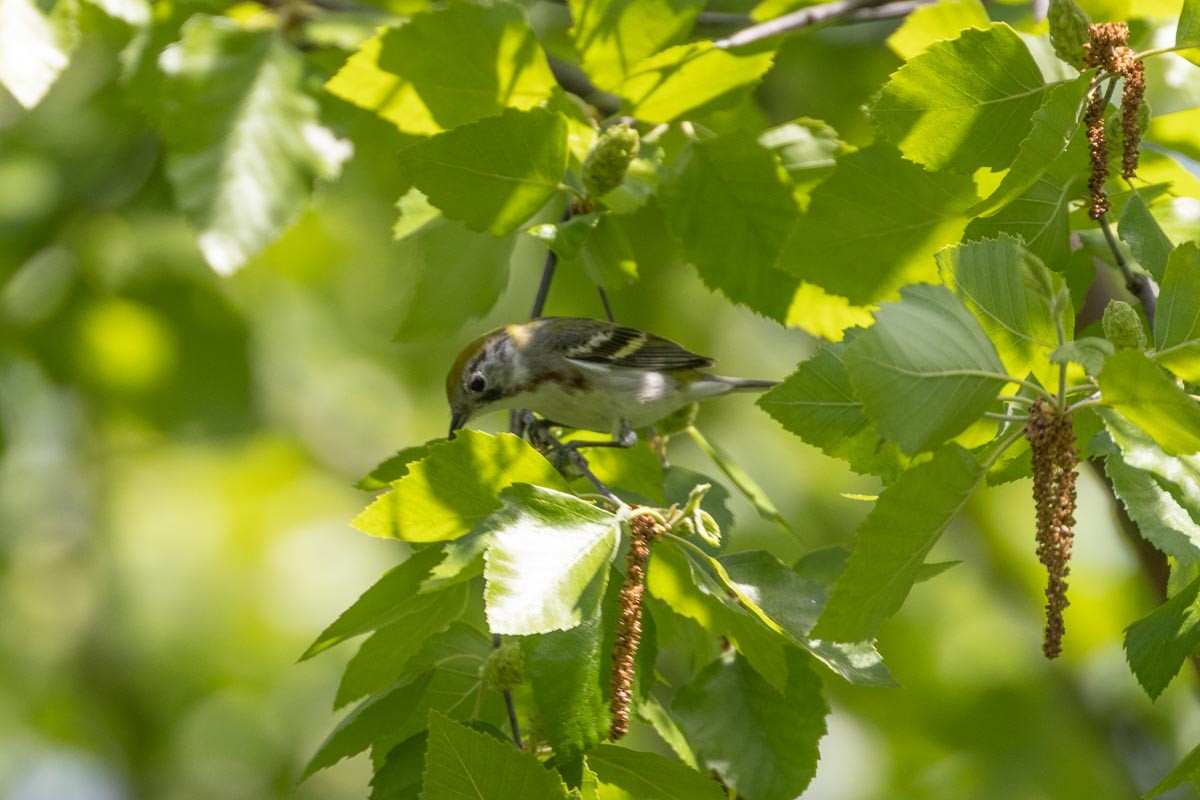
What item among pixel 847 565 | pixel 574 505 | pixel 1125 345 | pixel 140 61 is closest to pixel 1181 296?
pixel 1125 345

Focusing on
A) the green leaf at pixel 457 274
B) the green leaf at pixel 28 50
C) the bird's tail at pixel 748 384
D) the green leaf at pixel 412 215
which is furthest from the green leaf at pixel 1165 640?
the green leaf at pixel 28 50

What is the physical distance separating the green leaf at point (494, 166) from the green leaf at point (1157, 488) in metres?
1.19

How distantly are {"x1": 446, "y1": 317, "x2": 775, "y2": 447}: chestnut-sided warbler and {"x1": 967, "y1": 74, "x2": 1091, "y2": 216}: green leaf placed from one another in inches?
71.2

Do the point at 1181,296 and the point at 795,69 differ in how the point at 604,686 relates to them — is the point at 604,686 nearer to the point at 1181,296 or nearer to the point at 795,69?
the point at 1181,296

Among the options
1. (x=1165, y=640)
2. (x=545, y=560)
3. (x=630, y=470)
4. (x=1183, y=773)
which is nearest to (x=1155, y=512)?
(x=1165, y=640)

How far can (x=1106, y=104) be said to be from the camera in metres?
1.96

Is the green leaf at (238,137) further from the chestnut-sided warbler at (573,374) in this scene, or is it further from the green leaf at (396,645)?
the green leaf at (396,645)

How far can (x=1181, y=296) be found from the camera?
1677 mm

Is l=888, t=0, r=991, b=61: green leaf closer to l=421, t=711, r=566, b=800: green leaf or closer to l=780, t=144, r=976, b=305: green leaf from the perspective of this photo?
l=780, t=144, r=976, b=305: green leaf

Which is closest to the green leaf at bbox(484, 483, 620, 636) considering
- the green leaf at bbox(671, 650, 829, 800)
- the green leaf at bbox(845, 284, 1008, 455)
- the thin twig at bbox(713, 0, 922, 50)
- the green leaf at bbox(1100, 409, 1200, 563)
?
the green leaf at bbox(845, 284, 1008, 455)

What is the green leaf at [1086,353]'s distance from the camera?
1517 millimetres

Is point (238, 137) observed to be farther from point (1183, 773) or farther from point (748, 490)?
point (1183, 773)

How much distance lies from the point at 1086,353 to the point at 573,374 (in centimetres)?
237

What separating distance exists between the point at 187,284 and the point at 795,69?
2.76 m
